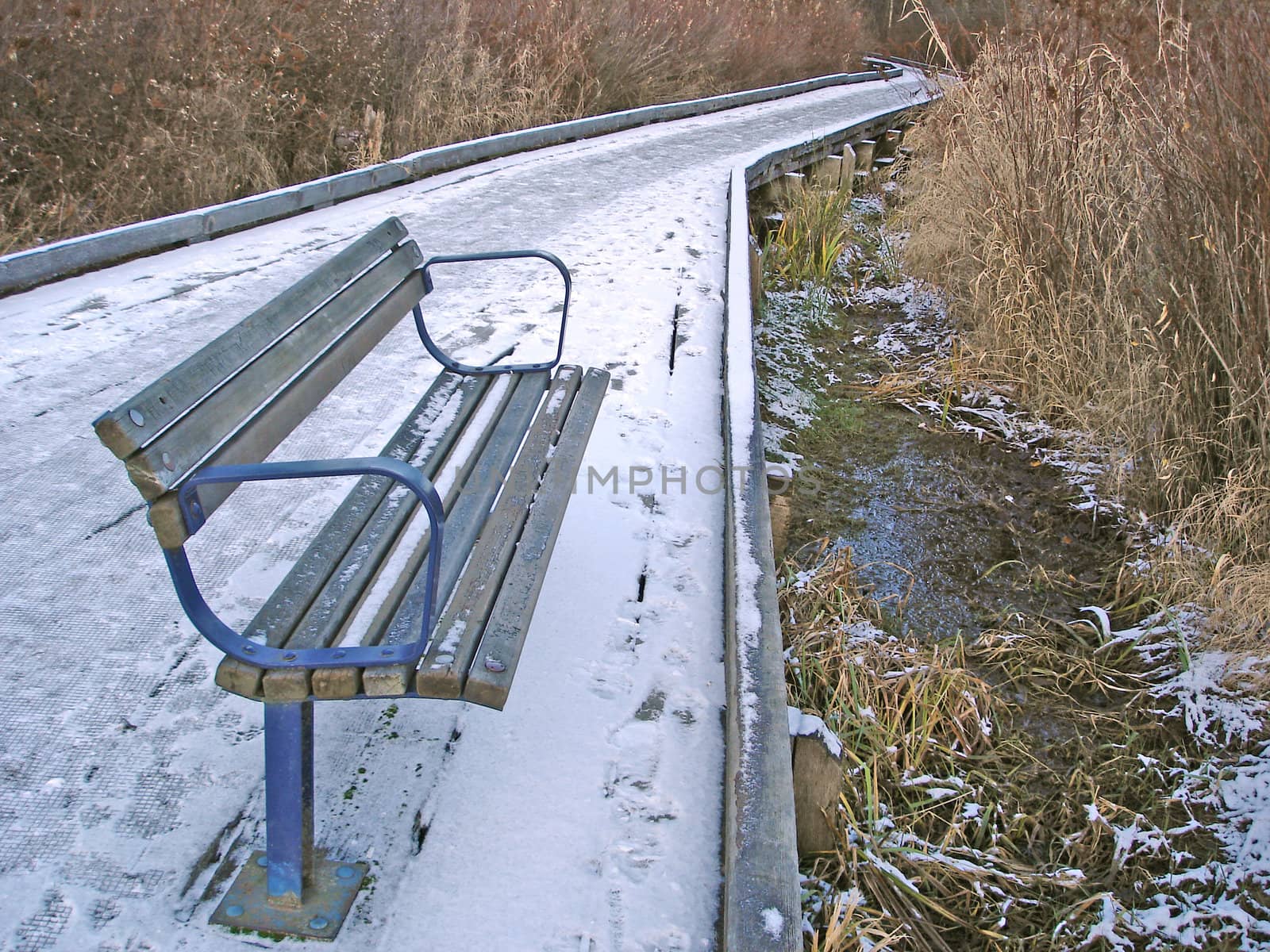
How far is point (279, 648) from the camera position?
1.75m

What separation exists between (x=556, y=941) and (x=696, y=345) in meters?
3.07

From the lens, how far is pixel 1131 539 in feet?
13.6

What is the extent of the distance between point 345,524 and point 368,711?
47 centimetres

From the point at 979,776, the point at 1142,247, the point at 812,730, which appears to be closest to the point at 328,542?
the point at 812,730

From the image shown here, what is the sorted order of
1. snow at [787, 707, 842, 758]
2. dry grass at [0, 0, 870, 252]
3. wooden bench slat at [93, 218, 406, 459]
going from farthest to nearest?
dry grass at [0, 0, 870, 252], snow at [787, 707, 842, 758], wooden bench slat at [93, 218, 406, 459]

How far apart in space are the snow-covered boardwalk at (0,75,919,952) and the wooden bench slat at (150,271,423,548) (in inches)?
25.1

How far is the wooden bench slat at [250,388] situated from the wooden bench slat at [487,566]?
0.49 m

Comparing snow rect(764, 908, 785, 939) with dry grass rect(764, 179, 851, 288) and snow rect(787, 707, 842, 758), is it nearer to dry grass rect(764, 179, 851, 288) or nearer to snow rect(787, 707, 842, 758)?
snow rect(787, 707, 842, 758)

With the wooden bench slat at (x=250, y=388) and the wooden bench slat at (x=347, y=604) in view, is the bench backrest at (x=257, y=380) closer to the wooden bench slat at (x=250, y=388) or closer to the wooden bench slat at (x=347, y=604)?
the wooden bench slat at (x=250, y=388)

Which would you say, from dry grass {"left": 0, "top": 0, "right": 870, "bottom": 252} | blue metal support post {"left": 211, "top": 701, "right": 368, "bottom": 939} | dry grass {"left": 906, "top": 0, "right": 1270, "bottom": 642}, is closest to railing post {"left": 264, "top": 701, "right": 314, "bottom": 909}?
blue metal support post {"left": 211, "top": 701, "right": 368, "bottom": 939}

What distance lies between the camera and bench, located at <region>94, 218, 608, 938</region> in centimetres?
167

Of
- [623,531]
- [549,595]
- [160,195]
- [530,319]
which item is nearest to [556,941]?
[549,595]

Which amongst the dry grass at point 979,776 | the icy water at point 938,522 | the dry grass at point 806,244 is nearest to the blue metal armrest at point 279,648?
the dry grass at point 979,776

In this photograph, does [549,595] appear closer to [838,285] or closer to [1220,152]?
[1220,152]
